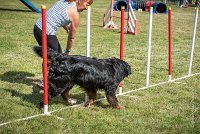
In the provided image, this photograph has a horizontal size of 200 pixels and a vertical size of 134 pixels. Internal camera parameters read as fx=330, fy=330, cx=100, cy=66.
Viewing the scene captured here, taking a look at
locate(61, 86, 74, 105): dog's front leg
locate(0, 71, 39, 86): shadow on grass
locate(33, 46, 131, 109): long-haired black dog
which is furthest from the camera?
locate(0, 71, 39, 86): shadow on grass

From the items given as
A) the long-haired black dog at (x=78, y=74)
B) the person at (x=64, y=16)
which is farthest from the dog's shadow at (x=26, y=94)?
the long-haired black dog at (x=78, y=74)

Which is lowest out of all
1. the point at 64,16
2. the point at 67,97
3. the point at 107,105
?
the point at 107,105

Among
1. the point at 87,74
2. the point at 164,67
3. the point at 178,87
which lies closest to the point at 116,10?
the point at 164,67

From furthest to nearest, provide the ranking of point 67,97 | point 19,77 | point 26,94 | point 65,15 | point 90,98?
point 19,77
point 26,94
point 65,15
point 67,97
point 90,98

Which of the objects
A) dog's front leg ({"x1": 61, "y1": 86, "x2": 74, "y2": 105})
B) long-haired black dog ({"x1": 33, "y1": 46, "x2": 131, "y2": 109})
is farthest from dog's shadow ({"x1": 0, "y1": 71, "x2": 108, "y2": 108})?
long-haired black dog ({"x1": 33, "y1": 46, "x2": 131, "y2": 109})

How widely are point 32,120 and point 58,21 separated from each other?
6.22ft

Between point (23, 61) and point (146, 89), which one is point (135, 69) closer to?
point (146, 89)

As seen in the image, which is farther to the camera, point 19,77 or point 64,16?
point 19,77

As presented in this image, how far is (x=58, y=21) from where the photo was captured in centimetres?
559

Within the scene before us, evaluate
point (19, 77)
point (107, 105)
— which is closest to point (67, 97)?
point (107, 105)

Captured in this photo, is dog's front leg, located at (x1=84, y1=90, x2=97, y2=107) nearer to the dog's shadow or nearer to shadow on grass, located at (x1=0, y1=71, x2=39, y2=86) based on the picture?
the dog's shadow

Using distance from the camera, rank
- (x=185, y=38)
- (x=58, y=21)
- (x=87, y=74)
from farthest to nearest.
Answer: (x=185, y=38) < (x=58, y=21) < (x=87, y=74)

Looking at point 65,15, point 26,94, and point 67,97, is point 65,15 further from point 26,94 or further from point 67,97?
point 26,94

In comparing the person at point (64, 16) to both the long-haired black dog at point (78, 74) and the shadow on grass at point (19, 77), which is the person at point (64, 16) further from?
the shadow on grass at point (19, 77)
